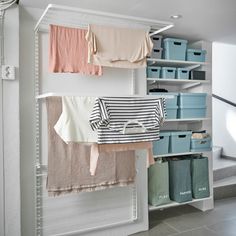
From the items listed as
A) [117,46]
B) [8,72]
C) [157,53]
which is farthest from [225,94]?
[8,72]

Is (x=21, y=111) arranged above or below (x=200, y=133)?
above

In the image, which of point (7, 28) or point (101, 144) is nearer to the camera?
point (101, 144)

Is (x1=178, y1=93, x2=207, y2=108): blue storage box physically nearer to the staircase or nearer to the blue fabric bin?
the blue fabric bin

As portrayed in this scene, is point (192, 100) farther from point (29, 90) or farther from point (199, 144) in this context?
point (29, 90)

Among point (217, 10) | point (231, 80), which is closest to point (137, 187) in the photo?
point (217, 10)

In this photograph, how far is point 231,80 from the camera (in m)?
4.32

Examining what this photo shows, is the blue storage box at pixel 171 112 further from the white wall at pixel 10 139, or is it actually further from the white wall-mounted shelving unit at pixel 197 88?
the white wall at pixel 10 139

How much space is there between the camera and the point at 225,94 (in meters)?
4.47

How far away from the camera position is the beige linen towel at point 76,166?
215 centimetres

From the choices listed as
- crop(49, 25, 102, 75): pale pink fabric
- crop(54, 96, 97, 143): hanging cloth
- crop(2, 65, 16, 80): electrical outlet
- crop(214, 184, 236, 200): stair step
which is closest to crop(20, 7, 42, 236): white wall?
crop(2, 65, 16, 80): electrical outlet

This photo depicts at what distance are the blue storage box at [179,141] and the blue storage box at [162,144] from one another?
50 mm

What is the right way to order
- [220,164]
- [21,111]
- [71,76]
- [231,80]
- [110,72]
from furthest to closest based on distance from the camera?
[231,80] → [220,164] → [110,72] → [71,76] → [21,111]

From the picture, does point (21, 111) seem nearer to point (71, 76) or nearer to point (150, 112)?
point (71, 76)

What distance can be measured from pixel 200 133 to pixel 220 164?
1.30 m
